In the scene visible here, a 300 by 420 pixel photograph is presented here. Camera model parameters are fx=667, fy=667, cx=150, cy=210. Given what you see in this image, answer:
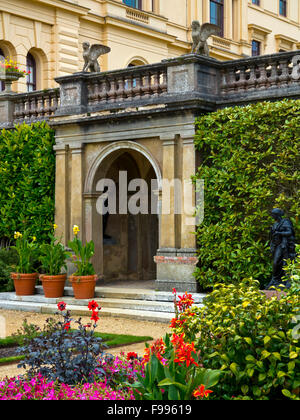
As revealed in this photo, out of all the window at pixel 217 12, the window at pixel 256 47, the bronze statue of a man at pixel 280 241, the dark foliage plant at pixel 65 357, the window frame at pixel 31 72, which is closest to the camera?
the dark foliage plant at pixel 65 357

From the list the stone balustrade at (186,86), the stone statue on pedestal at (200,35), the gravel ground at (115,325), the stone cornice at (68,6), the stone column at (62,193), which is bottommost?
the gravel ground at (115,325)

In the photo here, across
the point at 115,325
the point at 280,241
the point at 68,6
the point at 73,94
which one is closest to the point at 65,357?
the point at 115,325

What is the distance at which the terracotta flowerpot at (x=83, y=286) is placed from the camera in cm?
1238

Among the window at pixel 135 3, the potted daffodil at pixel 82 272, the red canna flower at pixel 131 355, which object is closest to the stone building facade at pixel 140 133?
the potted daffodil at pixel 82 272

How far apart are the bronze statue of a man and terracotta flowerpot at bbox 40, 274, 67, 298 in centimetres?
440

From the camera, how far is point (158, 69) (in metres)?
12.5

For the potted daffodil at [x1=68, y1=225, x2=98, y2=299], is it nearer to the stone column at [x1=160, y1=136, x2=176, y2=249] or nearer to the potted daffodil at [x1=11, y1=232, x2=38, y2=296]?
the potted daffodil at [x1=11, y1=232, x2=38, y2=296]

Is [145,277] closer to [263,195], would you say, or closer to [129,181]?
[129,181]

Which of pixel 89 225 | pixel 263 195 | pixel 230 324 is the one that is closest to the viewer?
pixel 230 324

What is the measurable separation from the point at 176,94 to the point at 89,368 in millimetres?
7420

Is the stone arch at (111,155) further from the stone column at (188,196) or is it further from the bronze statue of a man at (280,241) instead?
the bronze statue of a man at (280,241)

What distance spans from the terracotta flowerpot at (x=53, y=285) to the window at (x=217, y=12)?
62.1ft
